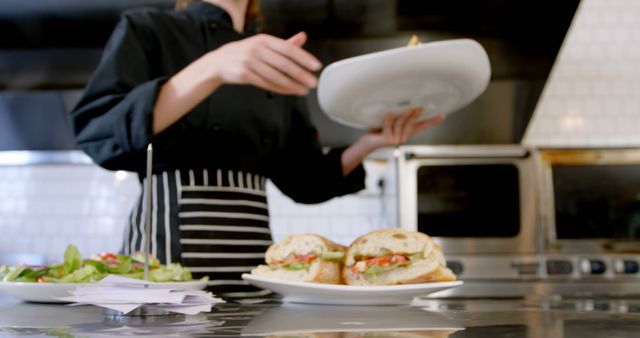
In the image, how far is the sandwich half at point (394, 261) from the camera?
28.6 inches

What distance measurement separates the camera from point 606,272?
217cm

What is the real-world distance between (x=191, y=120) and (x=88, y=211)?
5.38 feet

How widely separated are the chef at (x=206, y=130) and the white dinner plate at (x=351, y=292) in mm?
184

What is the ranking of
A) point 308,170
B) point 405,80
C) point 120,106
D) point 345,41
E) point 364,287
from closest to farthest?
point 364,287, point 120,106, point 405,80, point 308,170, point 345,41

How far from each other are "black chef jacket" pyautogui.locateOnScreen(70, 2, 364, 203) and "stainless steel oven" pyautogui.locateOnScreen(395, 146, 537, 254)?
90 cm

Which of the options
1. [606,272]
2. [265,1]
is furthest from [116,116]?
[606,272]

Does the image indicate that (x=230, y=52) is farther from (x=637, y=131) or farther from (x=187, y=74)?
(x=637, y=131)

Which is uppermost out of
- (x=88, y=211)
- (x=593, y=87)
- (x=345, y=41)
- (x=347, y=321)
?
(x=345, y=41)

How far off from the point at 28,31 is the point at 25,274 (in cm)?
168

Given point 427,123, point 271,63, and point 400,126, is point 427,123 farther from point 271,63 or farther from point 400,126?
point 271,63

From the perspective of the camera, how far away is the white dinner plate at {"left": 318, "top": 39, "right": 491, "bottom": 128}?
0.98m

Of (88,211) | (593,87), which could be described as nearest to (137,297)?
(88,211)

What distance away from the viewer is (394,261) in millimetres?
736

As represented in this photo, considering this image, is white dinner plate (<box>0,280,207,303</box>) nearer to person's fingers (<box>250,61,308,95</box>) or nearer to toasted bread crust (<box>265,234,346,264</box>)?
toasted bread crust (<box>265,234,346,264</box>)
